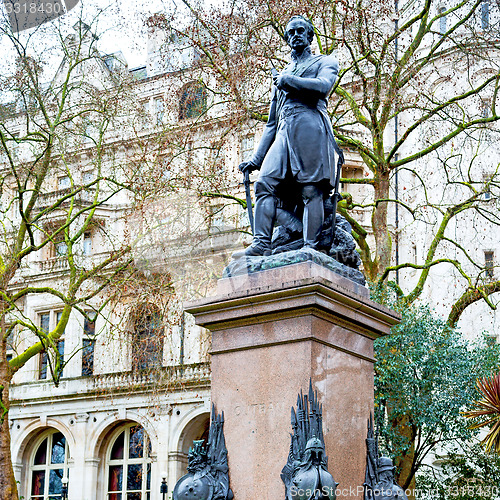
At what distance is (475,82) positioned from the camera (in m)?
30.5

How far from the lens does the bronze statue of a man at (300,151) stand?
321 inches

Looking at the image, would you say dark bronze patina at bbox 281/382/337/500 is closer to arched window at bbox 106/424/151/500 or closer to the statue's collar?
the statue's collar

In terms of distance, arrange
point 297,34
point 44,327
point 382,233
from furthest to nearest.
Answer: point 44,327, point 382,233, point 297,34

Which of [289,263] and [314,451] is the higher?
[289,263]

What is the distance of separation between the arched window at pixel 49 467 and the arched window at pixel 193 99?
1931 cm

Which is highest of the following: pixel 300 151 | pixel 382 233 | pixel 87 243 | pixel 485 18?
pixel 485 18

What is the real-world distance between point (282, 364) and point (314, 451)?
85 centimetres

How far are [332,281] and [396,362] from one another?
1222 centimetres

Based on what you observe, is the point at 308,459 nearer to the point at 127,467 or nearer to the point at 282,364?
the point at 282,364

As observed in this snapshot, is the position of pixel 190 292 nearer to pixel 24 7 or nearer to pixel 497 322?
pixel 24 7

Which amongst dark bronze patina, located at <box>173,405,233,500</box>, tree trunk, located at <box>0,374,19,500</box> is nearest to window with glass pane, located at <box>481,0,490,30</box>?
tree trunk, located at <box>0,374,19,500</box>

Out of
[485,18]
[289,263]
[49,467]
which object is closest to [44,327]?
[49,467]

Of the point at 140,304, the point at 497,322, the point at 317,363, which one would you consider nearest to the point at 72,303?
the point at 140,304

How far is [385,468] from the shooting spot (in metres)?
7.68
